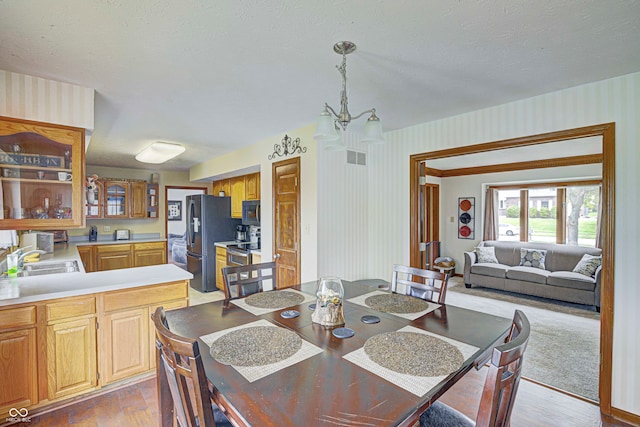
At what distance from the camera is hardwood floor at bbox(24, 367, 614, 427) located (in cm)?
201

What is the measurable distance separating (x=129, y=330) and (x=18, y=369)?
2.06 feet

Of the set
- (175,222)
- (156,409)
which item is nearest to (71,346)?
(156,409)

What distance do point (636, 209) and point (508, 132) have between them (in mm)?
1045

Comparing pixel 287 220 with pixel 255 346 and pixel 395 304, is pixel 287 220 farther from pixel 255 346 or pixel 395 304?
pixel 255 346

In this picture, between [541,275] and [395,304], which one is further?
[541,275]

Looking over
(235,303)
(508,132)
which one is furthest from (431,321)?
(508,132)

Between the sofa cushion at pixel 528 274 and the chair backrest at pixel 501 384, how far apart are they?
189 inches

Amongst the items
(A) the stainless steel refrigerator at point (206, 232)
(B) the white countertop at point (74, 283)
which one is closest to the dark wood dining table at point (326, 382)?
(B) the white countertop at point (74, 283)

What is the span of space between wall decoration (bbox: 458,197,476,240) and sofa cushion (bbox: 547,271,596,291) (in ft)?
6.03

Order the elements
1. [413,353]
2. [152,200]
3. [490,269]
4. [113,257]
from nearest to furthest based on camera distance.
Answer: [413,353] → [490,269] → [113,257] → [152,200]

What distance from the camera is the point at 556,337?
11.2 feet

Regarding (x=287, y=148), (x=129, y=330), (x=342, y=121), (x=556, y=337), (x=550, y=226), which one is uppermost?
(x=287, y=148)

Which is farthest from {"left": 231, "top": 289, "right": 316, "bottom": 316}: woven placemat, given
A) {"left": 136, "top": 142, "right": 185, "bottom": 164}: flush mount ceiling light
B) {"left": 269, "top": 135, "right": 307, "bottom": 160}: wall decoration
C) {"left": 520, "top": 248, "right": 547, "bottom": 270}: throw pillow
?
{"left": 520, "top": 248, "right": 547, "bottom": 270}: throw pillow

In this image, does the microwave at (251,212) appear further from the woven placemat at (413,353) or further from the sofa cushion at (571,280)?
the sofa cushion at (571,280)
